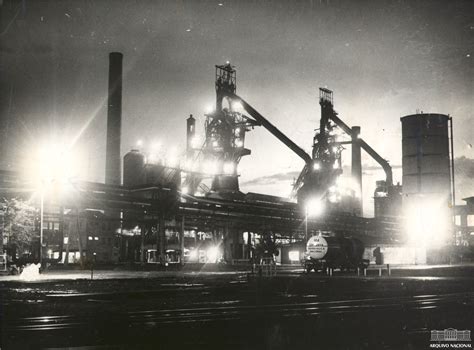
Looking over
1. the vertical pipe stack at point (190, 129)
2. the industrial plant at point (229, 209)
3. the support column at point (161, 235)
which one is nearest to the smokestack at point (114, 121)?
the industrial plant at point (229, 209)

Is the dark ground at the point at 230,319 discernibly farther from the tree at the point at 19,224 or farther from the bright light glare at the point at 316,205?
the bright light glare at the point at 316,205

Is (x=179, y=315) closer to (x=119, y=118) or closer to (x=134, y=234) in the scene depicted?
(x=134, y=234)

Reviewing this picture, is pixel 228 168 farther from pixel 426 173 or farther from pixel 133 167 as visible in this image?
pixel 426 173

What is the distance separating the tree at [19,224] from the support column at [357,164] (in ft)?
156

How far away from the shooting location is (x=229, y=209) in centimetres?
4569

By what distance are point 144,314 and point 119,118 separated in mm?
50740

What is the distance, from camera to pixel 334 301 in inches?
571

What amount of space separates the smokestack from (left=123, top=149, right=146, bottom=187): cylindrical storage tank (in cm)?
891

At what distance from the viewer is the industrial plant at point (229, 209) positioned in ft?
149

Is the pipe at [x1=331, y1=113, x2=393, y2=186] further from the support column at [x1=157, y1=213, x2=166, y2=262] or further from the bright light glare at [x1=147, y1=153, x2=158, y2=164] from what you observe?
the support column at [x1=157, y1=213, x2=166, y2=262]

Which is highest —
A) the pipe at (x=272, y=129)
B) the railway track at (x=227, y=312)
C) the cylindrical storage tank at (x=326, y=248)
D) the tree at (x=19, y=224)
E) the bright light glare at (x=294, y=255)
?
the pipe at (x=272, y=129)

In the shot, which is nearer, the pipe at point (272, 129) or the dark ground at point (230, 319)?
the dark ground at point (230, 319)

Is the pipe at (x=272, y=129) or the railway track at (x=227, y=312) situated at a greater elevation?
the pipe at (x=272, y=129)

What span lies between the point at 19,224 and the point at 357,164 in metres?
50.3
